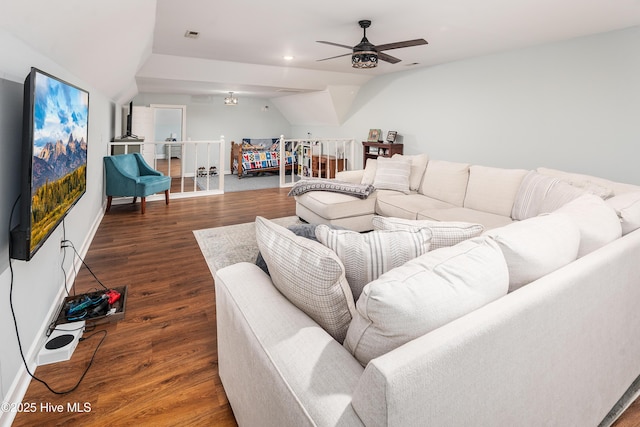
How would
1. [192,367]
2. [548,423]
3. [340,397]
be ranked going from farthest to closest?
[192,367] → [548,423] → [340,397]

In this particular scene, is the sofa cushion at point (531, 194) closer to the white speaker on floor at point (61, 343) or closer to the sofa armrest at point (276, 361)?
the sofa armrest at point (276, 361)

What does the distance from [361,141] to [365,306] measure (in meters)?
6.67

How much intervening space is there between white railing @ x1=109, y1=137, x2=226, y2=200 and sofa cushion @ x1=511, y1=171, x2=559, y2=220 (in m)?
4.12

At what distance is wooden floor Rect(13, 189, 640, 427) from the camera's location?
55.1 inches

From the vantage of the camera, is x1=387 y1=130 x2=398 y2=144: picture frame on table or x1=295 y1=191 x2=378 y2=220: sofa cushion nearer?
x1=295 y1=191 x2=378 y2=220: sofa cushion

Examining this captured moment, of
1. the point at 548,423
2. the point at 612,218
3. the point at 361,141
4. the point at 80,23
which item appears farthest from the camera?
the point at 361,141

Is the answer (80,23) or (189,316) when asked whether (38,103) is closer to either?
(80,23)

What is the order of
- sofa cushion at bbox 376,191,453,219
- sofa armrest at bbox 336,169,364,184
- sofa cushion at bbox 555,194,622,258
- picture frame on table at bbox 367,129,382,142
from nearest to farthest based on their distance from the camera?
sofa cushion at bbox 555,194,622,258, sofa cushion at bbox 376,191,453,219, sofa armrest at bbox 336,169,364,184, picture frame on table at bbox 367,129,382,142

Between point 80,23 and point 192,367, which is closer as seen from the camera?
point 192,367

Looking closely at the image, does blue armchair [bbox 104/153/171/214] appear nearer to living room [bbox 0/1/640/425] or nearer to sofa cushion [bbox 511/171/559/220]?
living room [bbox 0/1/640/425]

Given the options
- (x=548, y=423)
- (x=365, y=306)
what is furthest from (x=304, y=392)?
(x=548, y=423)

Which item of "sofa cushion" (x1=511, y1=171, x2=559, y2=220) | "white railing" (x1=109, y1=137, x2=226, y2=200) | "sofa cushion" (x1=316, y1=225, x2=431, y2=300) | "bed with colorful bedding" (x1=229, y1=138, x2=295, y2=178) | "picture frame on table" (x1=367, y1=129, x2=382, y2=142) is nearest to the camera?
"sofa cushion" (x1=316, y1=225, x2=431, y2=300)

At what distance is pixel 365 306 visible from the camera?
820 millimetres

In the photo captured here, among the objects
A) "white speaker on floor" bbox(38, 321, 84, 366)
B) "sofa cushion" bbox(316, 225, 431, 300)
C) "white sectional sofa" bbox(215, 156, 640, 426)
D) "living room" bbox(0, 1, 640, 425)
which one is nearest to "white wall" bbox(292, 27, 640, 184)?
"living room" bbox(0, 1, 640, 425)
